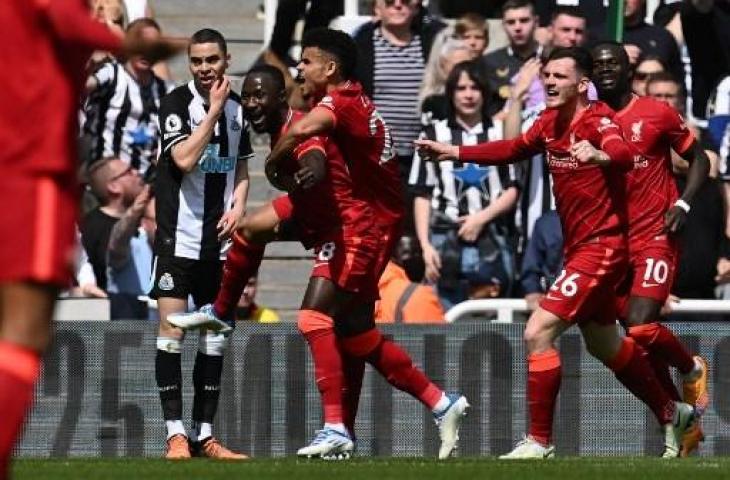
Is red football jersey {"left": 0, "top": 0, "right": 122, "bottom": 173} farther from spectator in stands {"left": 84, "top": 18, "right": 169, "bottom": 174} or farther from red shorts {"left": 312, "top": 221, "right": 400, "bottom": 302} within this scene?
spectator in stands {"left": 84, "top": 18, "right": 169, "bottom": 174}

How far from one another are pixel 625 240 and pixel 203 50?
268cm

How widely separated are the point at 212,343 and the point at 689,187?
117 inches

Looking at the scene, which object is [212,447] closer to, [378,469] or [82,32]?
[378,469]

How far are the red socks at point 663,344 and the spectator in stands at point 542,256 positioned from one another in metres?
1.82

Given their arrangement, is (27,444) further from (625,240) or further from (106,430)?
(625,240)

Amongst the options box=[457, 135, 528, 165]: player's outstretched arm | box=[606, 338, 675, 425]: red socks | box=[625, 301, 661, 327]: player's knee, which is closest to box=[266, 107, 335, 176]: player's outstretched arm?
box=[457, 135, 528, 165]: player's outstretched arm

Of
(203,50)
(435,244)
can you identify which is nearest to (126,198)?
(435,244)

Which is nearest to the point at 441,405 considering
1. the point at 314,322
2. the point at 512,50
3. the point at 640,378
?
the point at 314,322

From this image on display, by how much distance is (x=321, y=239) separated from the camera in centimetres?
1144

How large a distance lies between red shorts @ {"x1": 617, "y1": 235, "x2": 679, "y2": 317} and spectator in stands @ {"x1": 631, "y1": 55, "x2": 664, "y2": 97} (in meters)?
2.57

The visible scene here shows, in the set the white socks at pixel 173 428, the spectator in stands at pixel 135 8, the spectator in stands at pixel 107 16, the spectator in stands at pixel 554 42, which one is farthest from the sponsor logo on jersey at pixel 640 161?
the spectator in stands at pixel 135 8

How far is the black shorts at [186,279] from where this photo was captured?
38.5ft

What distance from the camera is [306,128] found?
10922 mm

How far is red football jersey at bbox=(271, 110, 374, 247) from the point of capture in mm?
11367
